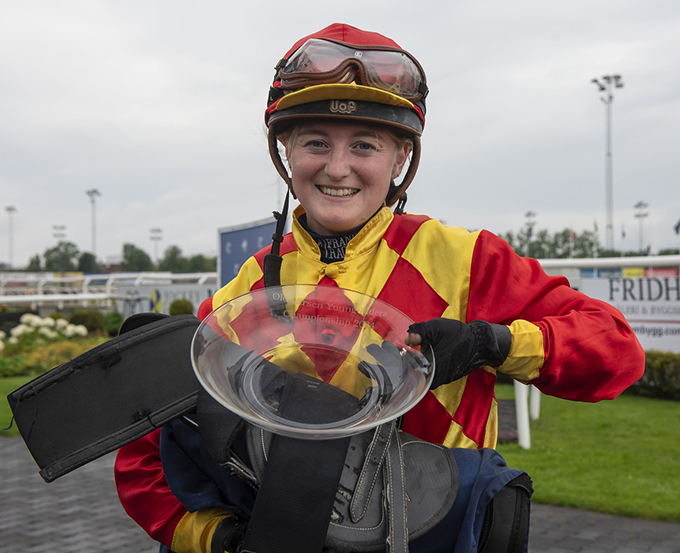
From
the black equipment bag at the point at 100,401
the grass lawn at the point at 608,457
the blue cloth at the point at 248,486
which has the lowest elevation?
the grass lawn at the point at 608,457

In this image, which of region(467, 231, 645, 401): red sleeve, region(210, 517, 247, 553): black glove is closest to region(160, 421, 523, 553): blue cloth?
region(210, 517, 247, 553): black glove

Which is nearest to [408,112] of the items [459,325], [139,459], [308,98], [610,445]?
[308,98]

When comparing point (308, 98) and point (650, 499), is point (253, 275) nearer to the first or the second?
point (308, 98)

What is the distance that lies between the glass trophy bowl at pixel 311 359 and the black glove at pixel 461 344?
41mm

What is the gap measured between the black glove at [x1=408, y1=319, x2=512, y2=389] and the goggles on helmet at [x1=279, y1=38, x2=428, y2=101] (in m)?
0.70

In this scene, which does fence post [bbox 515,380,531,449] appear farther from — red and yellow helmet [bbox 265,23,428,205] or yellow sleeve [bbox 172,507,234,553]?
yellow sleeve [bbox 172,507,234,553]

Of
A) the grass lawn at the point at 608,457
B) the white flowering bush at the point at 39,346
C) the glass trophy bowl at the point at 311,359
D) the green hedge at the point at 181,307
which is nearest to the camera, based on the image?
the glass trophy bowl at the point at 311,359

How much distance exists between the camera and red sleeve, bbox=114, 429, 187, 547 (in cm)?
170

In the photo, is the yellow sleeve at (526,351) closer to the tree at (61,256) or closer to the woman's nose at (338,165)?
the woman's nose at (338,165)

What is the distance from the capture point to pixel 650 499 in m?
4.88

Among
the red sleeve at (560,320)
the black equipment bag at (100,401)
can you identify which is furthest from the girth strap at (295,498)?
the red sleeve at (560,320)

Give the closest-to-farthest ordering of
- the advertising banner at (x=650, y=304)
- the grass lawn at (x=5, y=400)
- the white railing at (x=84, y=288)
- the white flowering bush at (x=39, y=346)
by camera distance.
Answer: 1. the advertising banner at (x=650, y=304)
2. the grass lawn at (x=5, y=400)
3. the white flowering bush at (x=39, y=346)
4. the white railing at (x=84, y=288)

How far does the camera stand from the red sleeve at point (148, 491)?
1702 millimetres

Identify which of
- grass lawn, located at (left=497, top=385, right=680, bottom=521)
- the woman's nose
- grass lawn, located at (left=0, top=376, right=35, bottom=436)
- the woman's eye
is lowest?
grass lawn, located at (left=0, top=376, right=35, bottom=436)
